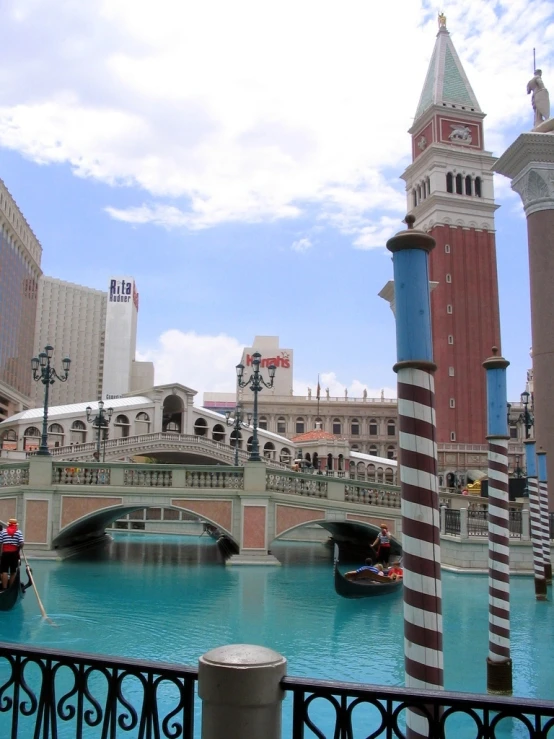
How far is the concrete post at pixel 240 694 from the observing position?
322 centimetres

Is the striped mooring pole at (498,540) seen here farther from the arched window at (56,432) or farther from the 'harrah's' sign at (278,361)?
the 'harrah's' sign at (278,361)

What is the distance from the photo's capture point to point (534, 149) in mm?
28406

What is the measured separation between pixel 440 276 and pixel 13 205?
49.9 m

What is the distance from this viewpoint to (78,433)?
183 ft

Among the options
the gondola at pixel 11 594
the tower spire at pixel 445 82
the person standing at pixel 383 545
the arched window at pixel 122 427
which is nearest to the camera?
the gondola at pixel 11 594

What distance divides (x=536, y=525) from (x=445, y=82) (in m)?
59.5

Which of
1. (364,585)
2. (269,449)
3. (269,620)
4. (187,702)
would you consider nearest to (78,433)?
(269,449)

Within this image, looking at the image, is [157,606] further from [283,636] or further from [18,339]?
[18,339]

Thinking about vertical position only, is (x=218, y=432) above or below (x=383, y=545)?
above

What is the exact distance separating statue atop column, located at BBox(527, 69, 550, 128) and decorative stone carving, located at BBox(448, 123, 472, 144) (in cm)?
3418

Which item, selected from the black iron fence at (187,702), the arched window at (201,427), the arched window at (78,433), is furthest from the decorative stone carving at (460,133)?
the black iron fence at (187,702)

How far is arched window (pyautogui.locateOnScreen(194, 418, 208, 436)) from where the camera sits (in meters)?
61.4

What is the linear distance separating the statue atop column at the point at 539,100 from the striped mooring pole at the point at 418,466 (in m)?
29.8

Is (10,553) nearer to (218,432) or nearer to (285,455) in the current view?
(218,432)
